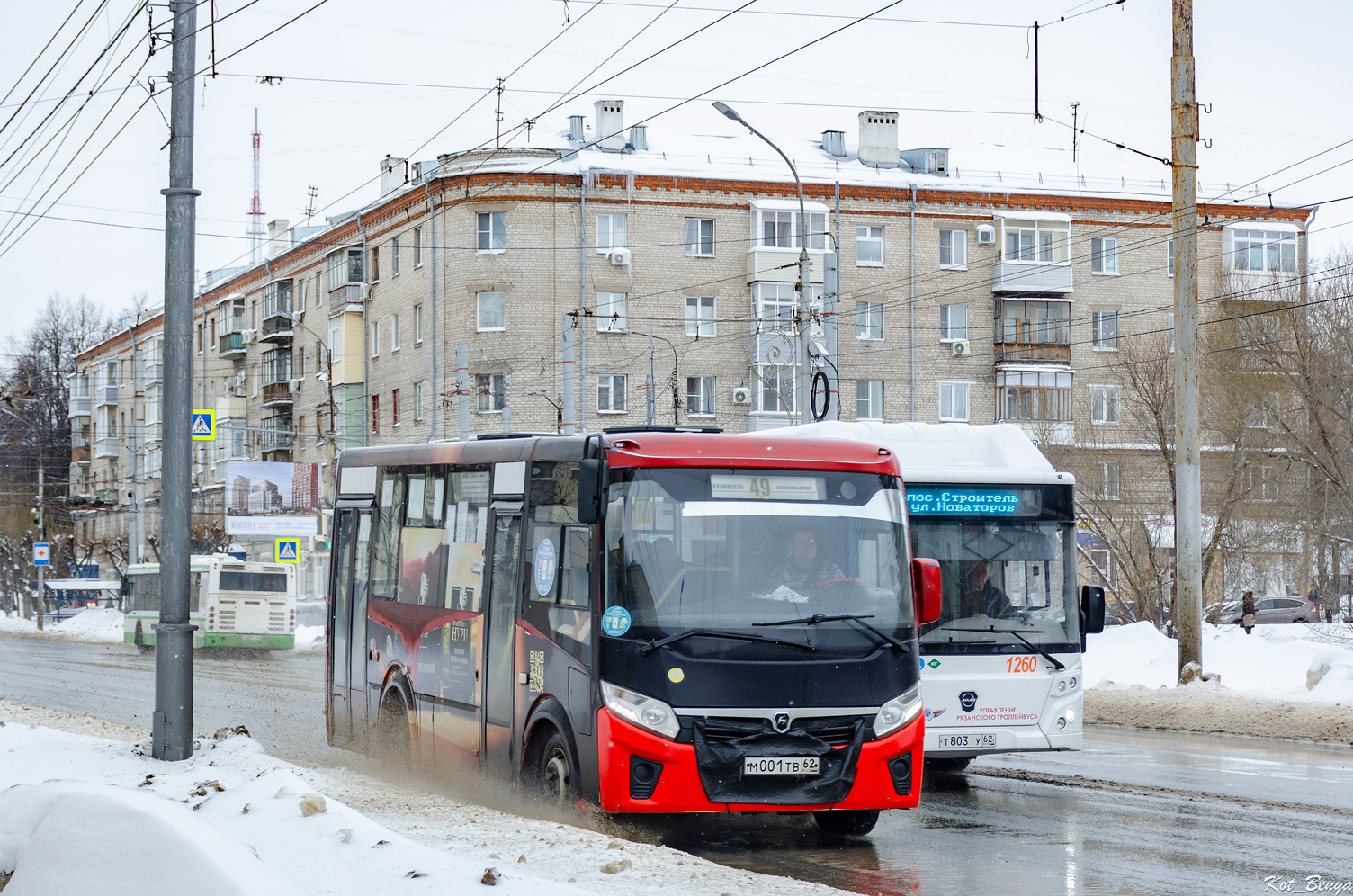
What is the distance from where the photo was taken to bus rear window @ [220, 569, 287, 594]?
42562mm

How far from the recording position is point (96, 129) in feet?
61.9

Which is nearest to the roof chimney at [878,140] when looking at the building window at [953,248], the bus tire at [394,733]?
the building window at [953,248]

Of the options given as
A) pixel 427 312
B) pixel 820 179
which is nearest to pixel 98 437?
pixel 427 312

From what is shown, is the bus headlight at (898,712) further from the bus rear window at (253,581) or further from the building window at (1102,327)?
the building window at (1102,327)

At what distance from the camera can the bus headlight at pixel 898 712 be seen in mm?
9750

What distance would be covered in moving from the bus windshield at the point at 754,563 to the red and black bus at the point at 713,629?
0.04ft

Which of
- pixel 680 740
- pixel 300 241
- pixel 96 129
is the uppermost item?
pixel 300 241

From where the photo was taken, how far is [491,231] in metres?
Answer: 55.5

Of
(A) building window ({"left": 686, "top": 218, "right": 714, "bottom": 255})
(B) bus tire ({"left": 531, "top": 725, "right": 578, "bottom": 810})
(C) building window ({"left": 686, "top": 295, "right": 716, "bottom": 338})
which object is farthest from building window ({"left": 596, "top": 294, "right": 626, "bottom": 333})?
(B) bus tire ({"left": 531, "top": 725, "right": 578, "bottom": 810})

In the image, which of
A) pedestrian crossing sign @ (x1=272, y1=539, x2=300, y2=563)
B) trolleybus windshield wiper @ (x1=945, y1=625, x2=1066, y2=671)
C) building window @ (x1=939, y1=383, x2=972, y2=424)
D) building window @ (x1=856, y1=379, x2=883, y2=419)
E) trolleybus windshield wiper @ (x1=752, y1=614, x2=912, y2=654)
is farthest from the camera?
building window @ (x1=939, y1=383, x2=972, y2=424)

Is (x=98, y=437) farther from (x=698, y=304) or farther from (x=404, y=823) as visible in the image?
(x=404, y=823)

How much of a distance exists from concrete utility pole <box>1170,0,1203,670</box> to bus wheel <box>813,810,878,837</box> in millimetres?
11948

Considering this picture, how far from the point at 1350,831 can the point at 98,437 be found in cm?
9413

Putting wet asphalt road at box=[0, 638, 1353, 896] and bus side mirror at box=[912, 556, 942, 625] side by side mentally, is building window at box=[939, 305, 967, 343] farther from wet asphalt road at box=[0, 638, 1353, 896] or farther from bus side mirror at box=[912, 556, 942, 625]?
bus side mirror at box=[912, 556, 942, 625]
